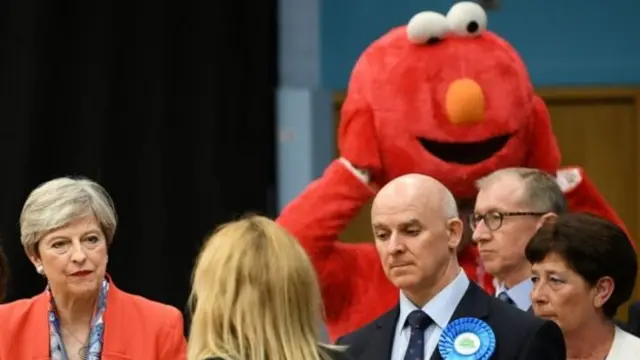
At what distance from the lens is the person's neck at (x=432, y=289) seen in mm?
3248

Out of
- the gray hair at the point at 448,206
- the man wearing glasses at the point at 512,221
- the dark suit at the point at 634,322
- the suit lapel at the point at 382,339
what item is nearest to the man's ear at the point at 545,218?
the man wearing glasses at the point at 512,221

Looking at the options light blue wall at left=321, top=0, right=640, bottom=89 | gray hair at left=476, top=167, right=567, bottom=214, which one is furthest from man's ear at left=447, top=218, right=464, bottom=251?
light blue wall at left=321, top=0, right=640, bottom=89

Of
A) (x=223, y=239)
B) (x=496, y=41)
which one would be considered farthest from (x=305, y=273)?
(x=496, y=41)

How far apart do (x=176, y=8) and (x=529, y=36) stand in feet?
4.78

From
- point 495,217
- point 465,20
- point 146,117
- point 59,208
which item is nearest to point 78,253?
point 59,208

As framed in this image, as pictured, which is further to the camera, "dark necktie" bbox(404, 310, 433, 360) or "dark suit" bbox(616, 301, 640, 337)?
"dark suit" bbox(616, 301, 640, 337)

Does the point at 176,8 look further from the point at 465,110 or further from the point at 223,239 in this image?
the point at 223,239

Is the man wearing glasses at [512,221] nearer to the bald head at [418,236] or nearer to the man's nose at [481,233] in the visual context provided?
the man's nose at [481,233]

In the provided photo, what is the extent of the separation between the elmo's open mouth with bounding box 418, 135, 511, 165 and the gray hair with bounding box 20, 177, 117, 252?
125 centimetres

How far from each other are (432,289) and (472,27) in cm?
142

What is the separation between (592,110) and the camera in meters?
6.34

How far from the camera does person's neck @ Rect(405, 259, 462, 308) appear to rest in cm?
325

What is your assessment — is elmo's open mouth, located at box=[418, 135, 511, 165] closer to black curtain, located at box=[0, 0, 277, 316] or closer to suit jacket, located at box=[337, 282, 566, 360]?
suit jacket, located at box=[337, 282, 566, 360]

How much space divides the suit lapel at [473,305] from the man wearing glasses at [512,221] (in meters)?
0.56
